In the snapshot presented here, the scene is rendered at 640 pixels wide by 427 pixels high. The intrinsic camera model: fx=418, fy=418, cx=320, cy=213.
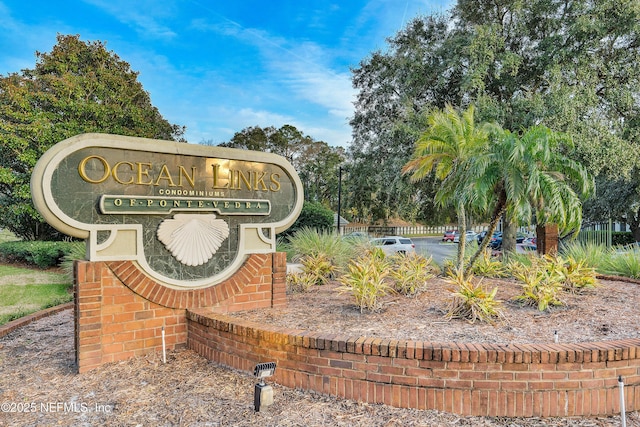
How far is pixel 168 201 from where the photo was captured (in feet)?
17.3

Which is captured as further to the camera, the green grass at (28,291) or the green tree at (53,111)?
the green tree at (53,111)

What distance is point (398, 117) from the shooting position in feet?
49.6

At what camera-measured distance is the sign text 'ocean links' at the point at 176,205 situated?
489cm

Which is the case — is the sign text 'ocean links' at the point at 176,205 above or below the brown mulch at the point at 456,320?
above

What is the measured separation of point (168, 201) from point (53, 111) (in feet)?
47.7

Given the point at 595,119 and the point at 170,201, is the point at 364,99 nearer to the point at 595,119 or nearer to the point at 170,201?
the point at 595,119

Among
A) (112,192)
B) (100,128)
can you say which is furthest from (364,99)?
(112,192)

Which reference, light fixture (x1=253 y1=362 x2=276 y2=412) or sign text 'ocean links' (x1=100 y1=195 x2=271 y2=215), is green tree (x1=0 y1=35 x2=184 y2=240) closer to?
sign text 'ocean links' (x1=100 y1=195 x2=271 y2=215)

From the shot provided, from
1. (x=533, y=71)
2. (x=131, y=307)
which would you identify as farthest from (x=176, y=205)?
(x=533, y=71)

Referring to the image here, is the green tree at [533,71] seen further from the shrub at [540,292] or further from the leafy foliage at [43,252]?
the leafy foliage at [43,252]

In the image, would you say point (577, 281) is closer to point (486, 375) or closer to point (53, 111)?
point (486, 375)

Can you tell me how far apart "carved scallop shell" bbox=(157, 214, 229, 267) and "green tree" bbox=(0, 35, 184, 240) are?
1220 cm

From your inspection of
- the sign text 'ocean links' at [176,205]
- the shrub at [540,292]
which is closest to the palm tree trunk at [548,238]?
the shrub at [540,292]

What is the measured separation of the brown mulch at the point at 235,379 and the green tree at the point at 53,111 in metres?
11.0
